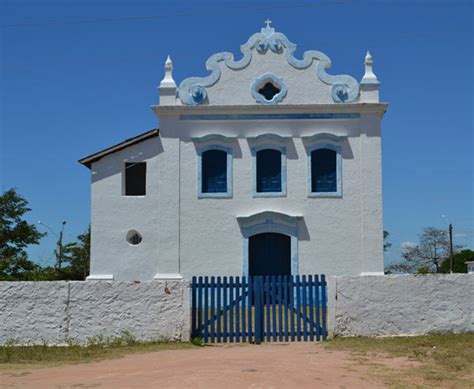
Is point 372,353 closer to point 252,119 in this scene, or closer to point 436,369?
point 436,369

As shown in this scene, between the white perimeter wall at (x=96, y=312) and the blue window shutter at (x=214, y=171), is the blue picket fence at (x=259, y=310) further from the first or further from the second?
the blue window shutter at (x=214, y=171)

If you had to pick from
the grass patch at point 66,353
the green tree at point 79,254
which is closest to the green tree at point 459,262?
the green tree at point 79,254

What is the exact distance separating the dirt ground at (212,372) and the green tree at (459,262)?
32922 mm

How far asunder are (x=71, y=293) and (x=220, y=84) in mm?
9629

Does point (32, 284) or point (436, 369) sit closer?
point (436, 369)

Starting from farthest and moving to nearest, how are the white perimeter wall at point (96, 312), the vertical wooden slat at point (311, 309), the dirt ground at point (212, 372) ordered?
the vertical wooden slat at point (311, 309)
the white perimeter wall at point (96, 312)
the dirt ground at point (212, 372)

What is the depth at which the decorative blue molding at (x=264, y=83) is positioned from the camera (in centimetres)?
1991

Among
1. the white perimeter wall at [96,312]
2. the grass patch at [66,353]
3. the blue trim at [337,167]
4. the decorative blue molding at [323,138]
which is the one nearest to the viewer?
the grass patch at [66,353]

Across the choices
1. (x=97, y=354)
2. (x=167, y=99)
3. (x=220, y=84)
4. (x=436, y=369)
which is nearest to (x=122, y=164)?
(x=167, y=99)

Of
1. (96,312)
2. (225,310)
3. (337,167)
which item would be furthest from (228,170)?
(96,312)

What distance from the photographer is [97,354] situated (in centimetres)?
1168

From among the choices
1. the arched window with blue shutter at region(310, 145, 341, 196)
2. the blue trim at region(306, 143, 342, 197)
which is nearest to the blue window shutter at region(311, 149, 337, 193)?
the arched window with blue shutter at region(310, 145, 341, 196)

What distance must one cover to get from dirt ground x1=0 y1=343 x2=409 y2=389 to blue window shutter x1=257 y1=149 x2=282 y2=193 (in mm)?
8614

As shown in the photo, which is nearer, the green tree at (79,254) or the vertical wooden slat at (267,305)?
the vertical wooden slat at (267,305)
